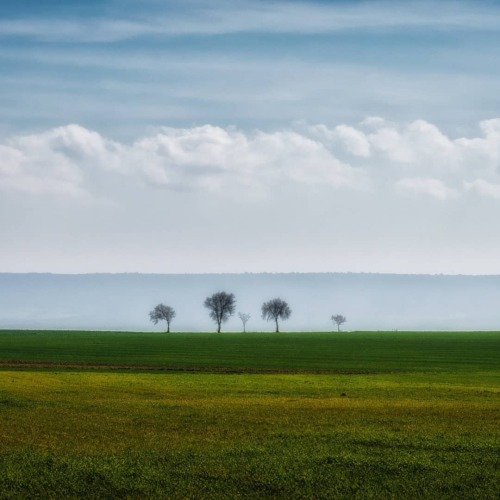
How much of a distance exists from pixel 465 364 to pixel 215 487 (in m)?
69.4

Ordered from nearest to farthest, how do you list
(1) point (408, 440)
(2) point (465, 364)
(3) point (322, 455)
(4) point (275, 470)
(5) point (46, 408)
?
(4) point (275, 470) → (3) point (322, 455) → (1) point (408, 440) → (5) point (46, 408) → (2) point (465, 364)

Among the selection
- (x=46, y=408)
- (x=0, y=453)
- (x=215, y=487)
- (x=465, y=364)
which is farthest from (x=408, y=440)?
(x=465, y=364)

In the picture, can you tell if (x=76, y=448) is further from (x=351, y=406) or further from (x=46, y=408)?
(x=351, y=406)

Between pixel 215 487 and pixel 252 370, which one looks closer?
pixel 215 487

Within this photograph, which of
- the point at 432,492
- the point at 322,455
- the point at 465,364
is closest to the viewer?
the point at 432,492

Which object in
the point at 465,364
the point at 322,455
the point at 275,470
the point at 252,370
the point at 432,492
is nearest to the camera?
the point at 432,492

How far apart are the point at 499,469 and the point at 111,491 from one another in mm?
11585

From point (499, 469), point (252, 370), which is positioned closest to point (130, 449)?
point (499, 469)

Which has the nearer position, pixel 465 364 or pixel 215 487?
pixel 215 487

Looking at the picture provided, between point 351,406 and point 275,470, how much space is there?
16.2 meters

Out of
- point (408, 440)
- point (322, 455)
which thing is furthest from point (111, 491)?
point (408, 440)

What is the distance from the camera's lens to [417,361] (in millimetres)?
90750

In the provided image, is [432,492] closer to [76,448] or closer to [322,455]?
[322,455]

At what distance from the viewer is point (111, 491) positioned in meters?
20.7
